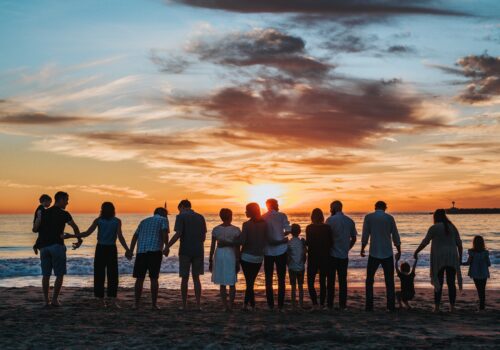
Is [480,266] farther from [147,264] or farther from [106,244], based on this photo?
[106,244]

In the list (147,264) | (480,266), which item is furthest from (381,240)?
(147,264)

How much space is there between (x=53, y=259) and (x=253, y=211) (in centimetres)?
395

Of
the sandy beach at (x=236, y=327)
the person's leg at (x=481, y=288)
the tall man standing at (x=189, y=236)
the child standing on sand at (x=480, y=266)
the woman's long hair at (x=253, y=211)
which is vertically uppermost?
the woman's long hair at (x=253, y=211)

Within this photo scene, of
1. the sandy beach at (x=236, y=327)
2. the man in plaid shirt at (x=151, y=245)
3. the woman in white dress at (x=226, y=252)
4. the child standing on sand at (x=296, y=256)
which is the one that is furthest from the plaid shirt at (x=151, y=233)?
the child standing on sand at (x=296, y=256)

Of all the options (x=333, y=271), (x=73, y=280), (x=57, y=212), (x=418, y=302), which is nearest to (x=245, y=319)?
(x=333, y=271)

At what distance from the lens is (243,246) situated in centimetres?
1111

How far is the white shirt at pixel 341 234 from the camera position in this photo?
37.0ft

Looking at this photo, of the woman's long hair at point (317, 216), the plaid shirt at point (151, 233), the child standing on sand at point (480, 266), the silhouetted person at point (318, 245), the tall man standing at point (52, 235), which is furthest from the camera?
the child standing on sand at point (480, 266)

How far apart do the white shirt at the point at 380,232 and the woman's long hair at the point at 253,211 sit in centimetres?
215

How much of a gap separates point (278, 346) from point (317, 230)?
401 cm

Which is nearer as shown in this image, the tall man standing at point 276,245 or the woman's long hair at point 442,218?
the tall man standing at point 276,245

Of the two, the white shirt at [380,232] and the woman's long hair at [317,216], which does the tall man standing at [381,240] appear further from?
the woman's long hair at [317,216]

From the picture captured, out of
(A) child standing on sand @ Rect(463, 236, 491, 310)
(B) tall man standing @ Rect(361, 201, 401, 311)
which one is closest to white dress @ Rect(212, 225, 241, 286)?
(B) tall man standing @ Rect(361, 201, 401, 311)

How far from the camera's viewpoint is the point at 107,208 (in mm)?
11000
